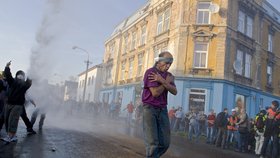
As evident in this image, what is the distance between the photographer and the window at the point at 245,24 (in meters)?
24.9

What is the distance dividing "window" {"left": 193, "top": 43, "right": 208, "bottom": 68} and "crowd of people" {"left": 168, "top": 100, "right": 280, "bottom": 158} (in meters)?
6.54

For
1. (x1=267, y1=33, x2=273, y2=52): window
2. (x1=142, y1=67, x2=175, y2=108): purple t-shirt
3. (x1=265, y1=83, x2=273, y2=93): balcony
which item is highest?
(x1=267, y1=33, x2=273, y2=52): window

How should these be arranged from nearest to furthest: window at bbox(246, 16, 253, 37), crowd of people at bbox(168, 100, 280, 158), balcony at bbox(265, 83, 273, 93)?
crowd of people at bbox(168, 100, 280, 158) < window at bbox(246, 16, 253, 37) < balcony at bbox(265, 83, 273, 93)

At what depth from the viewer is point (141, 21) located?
32812mm

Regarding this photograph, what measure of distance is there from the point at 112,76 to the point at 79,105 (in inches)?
229

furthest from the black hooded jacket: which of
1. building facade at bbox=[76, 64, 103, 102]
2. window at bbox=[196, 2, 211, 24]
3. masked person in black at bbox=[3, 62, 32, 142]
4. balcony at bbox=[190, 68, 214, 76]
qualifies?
building facade at bbox=[76, 64, 103, 102]

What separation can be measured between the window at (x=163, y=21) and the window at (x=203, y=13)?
349cm

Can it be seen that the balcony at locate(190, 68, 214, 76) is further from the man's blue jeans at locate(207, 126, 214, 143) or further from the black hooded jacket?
the black hooded jacket

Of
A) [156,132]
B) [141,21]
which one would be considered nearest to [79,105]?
[141,21]

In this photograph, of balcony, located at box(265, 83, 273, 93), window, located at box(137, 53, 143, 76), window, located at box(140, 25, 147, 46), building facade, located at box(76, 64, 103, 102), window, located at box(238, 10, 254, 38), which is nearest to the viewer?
window, located at box(238, 10, 254, 38)

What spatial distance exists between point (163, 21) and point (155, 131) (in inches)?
948

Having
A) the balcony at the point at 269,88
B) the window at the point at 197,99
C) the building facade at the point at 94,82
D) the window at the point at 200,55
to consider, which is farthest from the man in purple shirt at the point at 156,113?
the building facade at the point at 94,82

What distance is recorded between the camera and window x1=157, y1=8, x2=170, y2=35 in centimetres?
2678

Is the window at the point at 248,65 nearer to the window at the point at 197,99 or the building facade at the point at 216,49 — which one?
the building facade at the point at 216,49
